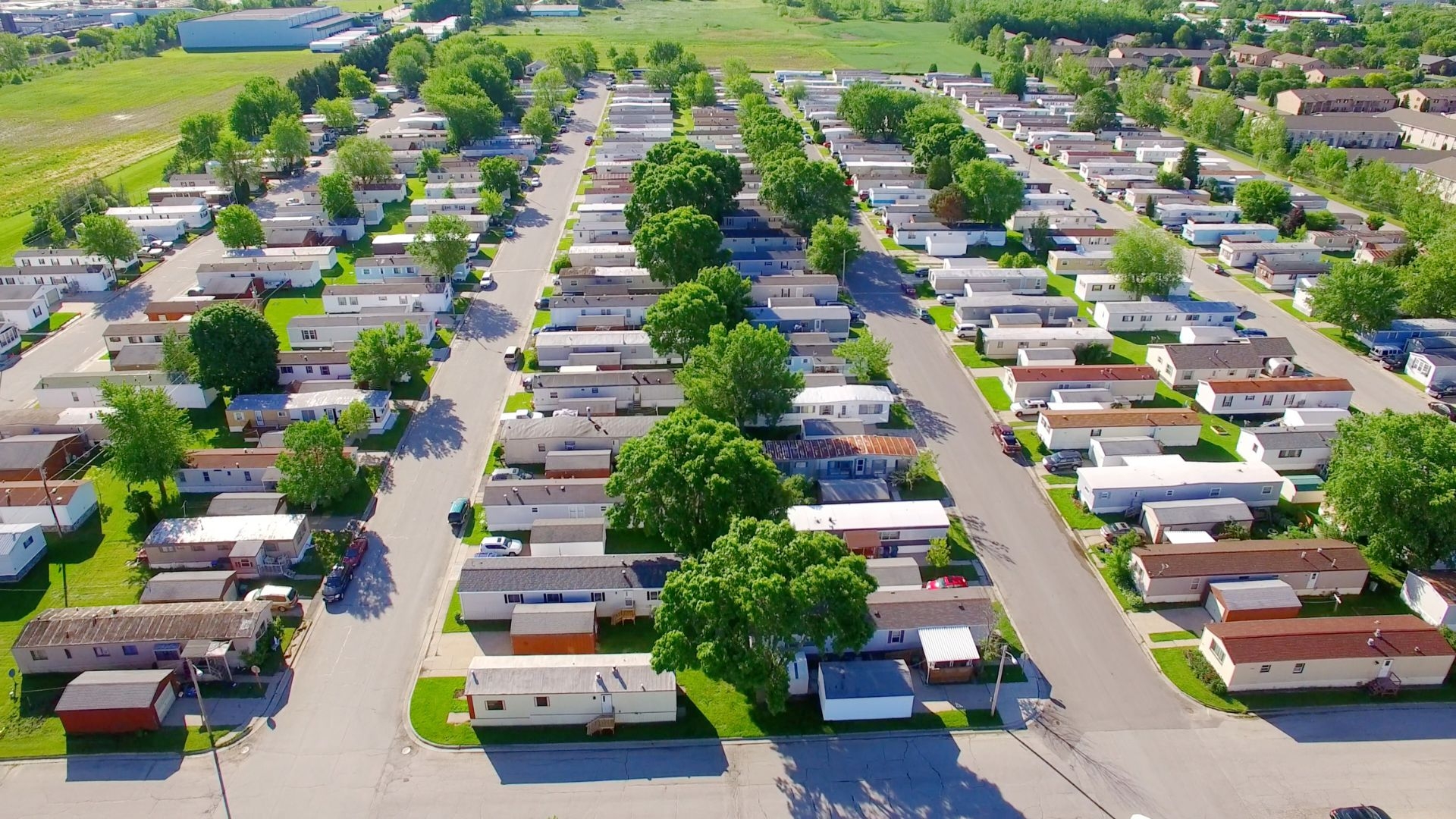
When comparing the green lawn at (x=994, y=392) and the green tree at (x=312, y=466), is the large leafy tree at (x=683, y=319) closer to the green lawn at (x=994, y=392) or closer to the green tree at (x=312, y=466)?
the green lawn at (x=994, y=392)

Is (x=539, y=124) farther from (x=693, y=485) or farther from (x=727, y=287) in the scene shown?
(x=693, y=485)

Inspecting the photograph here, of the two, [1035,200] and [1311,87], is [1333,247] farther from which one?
[1311,87]

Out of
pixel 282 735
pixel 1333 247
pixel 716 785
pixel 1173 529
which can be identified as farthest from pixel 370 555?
pixel 1333 247

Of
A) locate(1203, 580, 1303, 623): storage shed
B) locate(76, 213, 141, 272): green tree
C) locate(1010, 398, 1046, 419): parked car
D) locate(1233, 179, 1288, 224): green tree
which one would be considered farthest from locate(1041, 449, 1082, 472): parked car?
locate(76, 213, 141, 272): green tree

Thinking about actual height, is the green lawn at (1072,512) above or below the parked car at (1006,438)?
below

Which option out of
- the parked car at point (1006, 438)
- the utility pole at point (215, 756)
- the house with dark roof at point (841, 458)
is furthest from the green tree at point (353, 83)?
the utility pole at point (215, 756)

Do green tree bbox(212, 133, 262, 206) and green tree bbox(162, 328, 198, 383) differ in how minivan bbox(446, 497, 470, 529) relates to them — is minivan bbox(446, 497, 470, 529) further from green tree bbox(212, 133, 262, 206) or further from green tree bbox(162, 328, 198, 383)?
green tree bbox(212, 133, 262, 206)

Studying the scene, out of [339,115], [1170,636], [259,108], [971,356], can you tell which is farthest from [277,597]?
[339,115]
